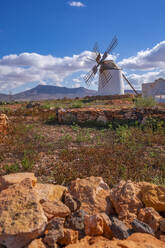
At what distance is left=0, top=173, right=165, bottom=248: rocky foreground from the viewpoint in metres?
2.14

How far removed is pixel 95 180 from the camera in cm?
326

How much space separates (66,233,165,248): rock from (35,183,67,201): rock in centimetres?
77

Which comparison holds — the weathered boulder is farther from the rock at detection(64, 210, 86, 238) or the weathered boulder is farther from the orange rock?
the orange rock

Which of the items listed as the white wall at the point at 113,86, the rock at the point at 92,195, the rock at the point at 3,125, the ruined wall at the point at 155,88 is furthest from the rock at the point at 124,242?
the ruined wall at the point at 155,88

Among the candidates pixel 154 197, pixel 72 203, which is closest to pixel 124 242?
pixel 72 203

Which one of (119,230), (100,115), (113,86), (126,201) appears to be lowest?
(119,230)

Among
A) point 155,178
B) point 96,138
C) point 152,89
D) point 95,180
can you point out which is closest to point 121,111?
point 96,138

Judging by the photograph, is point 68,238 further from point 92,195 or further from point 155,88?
point 155,88

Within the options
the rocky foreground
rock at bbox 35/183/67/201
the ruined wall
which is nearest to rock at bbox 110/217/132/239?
the rocky foreground

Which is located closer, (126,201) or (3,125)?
(126,201)

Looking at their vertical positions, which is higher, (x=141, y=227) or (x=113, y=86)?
(x=113, y=86)

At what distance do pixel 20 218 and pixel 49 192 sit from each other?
2.49 feet

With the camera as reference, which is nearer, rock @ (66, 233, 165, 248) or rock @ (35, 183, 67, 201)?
rock @ (66, 233, 165, 248)

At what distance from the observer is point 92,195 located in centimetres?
294
